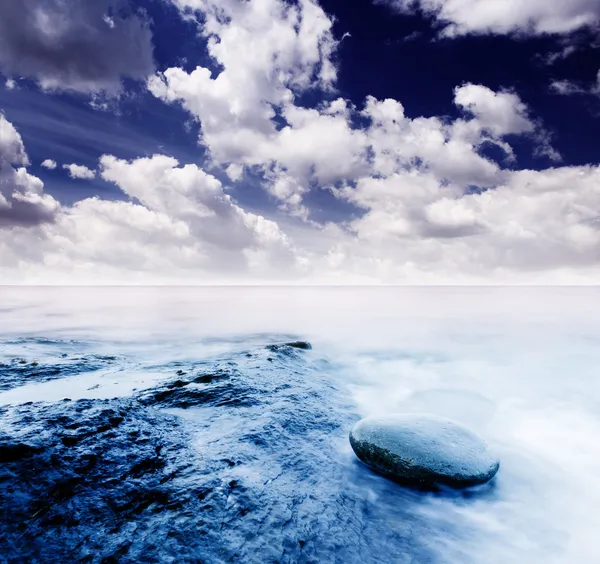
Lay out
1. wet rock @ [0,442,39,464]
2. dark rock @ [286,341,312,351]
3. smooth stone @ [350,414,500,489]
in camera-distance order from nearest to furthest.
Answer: wet rock @ [0,442,39,464]
smooth stone @ [350,414,500,489]
dark rock @ [286,341,312,351]

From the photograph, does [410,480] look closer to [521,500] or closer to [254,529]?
[521,500]

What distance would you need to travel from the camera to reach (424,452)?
4.32m

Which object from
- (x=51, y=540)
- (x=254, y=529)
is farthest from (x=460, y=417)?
(x=51, y=540)

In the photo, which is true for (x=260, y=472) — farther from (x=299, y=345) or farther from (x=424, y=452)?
(x=299, y=345)

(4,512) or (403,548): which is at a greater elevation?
(4,512)

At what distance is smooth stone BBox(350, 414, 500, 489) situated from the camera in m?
4.18

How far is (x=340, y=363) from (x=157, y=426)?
7703mm

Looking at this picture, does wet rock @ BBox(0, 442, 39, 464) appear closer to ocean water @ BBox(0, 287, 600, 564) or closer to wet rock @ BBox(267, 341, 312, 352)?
ocean water @ BBox(0, 287, 600, 564)

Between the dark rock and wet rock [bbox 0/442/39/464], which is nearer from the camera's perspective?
wet rock [bbox 0/442/39/464]

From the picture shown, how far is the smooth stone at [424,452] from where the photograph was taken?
13.7 feet

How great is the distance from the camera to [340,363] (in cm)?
1173

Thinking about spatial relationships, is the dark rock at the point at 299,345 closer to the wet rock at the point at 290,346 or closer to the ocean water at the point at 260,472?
the wet rock at the point at 290,346

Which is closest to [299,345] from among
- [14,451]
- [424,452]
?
[424,452]

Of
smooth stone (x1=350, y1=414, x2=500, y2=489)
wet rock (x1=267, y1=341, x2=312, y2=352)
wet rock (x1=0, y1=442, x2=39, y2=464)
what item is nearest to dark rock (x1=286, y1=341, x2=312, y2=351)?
wet rock (x1=267, y1=341, x2=312, y2=352)
